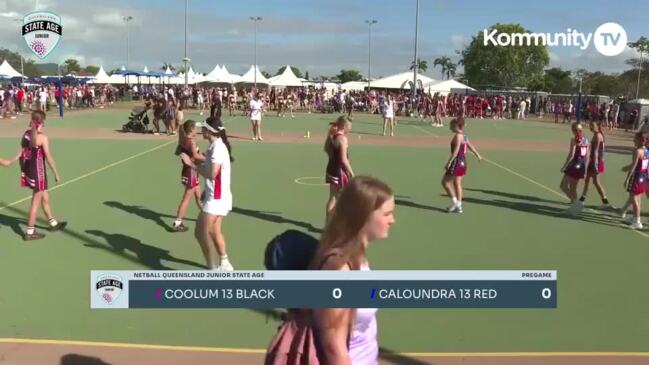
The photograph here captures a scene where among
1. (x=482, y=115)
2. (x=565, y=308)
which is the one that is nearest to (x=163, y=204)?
(x=565, y=308)

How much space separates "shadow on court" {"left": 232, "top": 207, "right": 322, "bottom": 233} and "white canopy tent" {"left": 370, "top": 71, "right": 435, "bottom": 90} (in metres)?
43.4

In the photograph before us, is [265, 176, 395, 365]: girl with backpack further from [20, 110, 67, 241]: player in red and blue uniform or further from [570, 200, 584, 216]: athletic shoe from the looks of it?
[570, 200, 584, 216]: athletic shoe

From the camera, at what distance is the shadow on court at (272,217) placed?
9.66 m

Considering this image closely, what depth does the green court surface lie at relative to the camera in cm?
545

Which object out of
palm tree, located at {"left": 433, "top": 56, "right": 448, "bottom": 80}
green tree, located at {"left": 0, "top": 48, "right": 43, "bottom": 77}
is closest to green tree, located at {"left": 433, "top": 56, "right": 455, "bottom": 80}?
palm tree, located at {"left": 433, "top": 56, "right": 448, "bottom": 80}

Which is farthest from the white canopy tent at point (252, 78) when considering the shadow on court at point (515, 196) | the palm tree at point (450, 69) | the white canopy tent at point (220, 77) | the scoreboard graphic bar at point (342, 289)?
the palm tree at point (450, 69)

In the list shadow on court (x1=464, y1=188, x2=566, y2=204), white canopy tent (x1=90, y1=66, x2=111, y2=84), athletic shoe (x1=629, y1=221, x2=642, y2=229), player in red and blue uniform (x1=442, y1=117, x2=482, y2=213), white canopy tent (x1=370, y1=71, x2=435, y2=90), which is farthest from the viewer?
white canopy tent (x1=90, y1=66, x2=111, y2=84)

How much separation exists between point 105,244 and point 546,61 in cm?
10206

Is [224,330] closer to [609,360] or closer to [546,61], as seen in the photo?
[609,360]

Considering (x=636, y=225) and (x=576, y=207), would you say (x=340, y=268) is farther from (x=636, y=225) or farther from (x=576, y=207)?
(x=576, y=207)

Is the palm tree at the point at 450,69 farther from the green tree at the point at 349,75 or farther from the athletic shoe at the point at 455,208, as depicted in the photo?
the athletic shoe at the point at 455,208

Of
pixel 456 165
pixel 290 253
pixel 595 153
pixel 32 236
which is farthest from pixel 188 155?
pixel 595 153

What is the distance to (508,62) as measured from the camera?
325 ft

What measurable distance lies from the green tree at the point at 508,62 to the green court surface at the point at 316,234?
8646 centimetres
